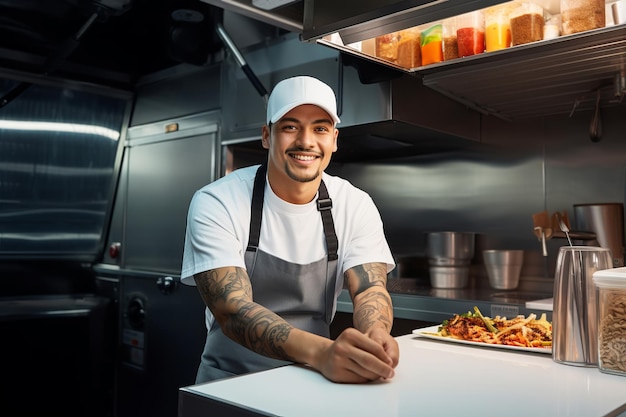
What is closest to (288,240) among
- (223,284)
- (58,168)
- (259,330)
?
(223,284)

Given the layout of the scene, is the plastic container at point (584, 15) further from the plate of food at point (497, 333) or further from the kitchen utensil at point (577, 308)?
the plate of food at point (497, 333)

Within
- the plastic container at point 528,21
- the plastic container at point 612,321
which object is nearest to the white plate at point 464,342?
the plastic container at point 612,321

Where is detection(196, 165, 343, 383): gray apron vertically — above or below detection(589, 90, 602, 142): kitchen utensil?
below

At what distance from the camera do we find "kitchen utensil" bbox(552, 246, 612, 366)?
1.20 m

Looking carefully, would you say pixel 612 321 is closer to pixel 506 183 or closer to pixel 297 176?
pixel 297 176

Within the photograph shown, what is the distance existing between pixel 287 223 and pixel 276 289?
7.5 inches

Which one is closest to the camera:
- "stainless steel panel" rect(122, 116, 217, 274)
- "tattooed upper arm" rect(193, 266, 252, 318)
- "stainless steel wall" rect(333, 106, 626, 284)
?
"tattooed upper arm" rect(193, 266, 252, 318)

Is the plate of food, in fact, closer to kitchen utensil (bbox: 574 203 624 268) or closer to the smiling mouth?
the smiling mouth

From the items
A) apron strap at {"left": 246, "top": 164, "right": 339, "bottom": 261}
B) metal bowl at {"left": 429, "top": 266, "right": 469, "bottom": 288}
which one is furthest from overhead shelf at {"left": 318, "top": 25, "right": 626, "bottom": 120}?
metal bowl at {"left": 429, "top": 266, "right": 469, "bottom": 288}

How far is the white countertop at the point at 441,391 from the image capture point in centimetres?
86

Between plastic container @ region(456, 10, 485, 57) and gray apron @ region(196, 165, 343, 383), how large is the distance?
0.64 m

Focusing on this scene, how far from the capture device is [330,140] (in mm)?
1642

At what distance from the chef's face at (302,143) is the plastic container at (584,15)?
2.41 ft

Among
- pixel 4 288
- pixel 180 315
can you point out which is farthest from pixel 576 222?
pixel 4 288
